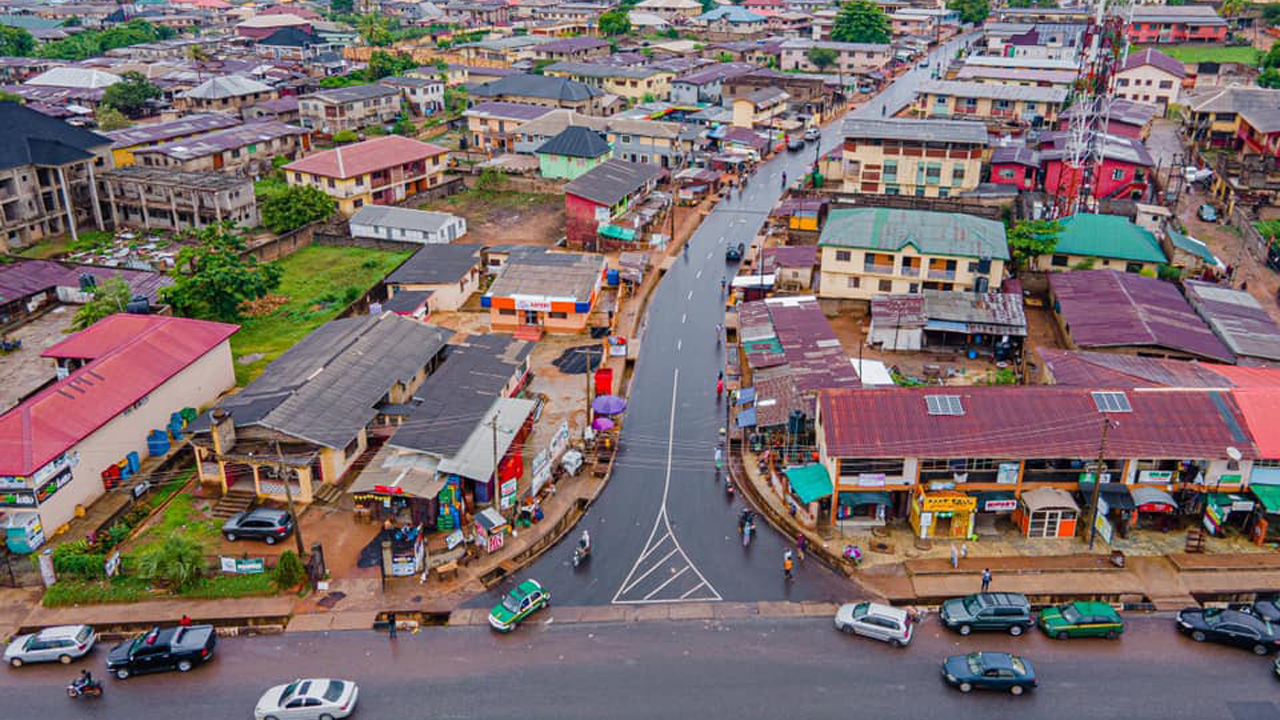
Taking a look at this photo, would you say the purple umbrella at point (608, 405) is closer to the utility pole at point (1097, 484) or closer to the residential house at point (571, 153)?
the utility pole at point (1097, 484)

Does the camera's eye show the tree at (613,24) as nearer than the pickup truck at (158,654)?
No

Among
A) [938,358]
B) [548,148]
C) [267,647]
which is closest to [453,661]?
[267,647]

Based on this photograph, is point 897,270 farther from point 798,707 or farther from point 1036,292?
point 798,707

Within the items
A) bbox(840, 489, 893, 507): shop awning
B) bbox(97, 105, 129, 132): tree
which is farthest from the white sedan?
bbox(97, 105, 129, 132): tree

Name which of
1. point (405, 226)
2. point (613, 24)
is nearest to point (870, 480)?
point (405, 226)

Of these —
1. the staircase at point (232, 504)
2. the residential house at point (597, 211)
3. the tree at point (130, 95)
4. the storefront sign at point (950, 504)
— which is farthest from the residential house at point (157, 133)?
the storefront sign at point (950, 504)
